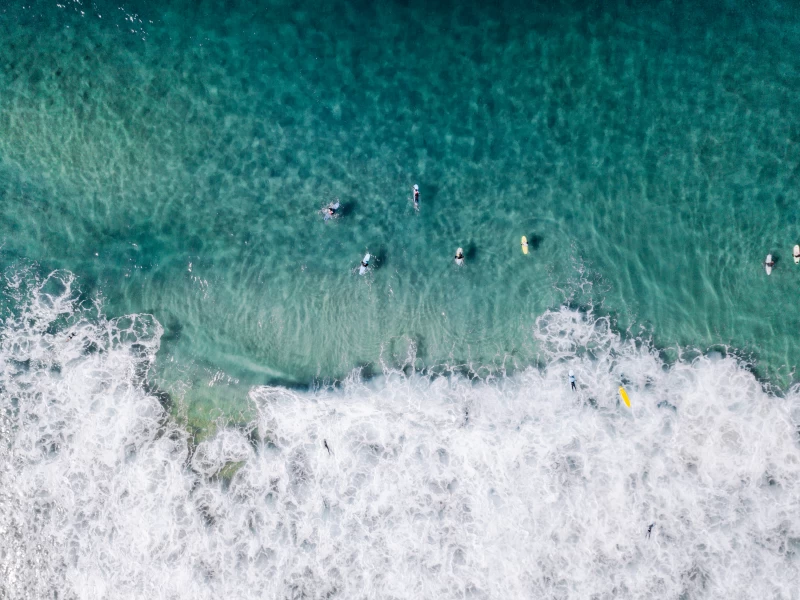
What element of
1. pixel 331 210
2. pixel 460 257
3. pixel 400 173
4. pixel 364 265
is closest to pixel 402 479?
pixel 364 265

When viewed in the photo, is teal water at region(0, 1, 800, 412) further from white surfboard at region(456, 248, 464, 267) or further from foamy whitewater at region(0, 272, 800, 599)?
foamy whitewater at region(0, 272, 800, 599)

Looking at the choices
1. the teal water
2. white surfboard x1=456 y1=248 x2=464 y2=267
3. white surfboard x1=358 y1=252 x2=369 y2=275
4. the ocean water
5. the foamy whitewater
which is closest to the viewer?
the foamy whitewater

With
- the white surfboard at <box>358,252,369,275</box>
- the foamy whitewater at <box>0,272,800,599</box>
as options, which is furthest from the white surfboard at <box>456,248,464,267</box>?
the foamy whitewater at <box>0,272,800,599</box>

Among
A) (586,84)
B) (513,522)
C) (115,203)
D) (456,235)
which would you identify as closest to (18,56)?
(115,203)

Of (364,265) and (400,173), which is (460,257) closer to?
(364,265)

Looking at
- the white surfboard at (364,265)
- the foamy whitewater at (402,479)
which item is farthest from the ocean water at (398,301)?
the white surfboard at (364,265)
